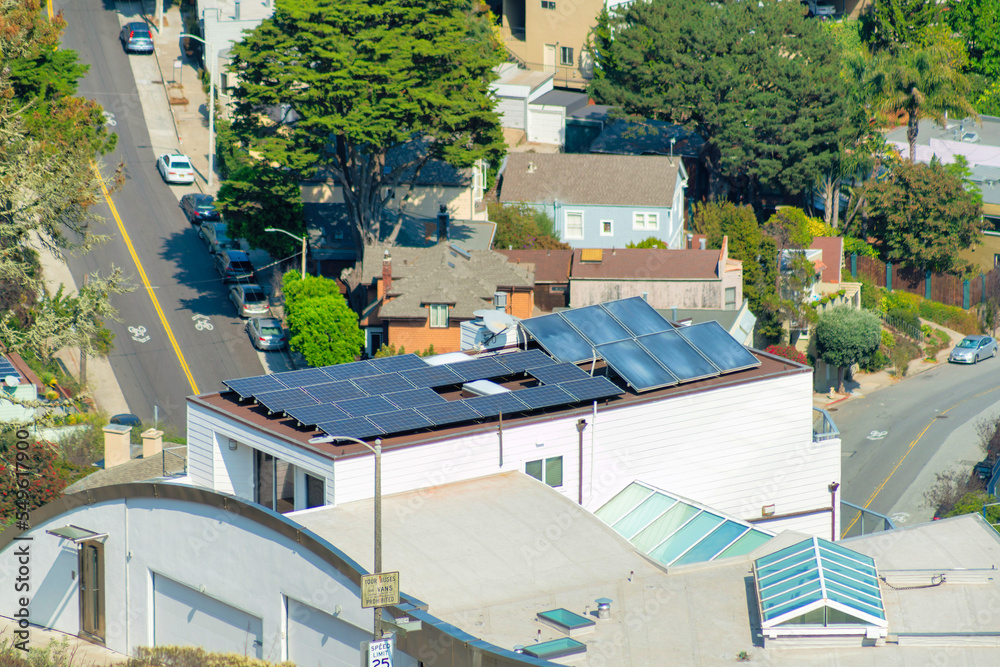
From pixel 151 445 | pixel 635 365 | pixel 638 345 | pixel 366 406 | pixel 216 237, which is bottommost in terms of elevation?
pixel 151 445

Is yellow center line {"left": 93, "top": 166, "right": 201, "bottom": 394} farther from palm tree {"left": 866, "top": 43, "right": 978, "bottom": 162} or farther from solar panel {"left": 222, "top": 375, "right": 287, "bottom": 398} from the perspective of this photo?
palm tree {"left": 866, "top": 43, "right": 978, "bottom": 162}

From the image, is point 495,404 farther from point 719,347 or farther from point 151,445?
point 151,445

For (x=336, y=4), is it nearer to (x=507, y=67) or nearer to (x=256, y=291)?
(x=256, y=291)

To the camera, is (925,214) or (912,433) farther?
(925,214)

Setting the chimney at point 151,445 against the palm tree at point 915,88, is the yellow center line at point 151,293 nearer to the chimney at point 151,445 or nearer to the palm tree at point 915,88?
the chimney at point 151,445

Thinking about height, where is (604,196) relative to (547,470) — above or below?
above

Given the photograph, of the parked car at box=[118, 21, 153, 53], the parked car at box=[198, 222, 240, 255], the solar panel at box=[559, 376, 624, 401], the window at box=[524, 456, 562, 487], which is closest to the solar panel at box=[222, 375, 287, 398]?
the window at box=[524, 456, 562, 487]

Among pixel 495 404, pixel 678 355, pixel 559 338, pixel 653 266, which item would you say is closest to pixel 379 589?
pixel 495 404

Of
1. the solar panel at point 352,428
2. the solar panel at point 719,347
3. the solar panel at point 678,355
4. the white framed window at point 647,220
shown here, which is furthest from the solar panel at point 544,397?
the white framed window at point 647,220
